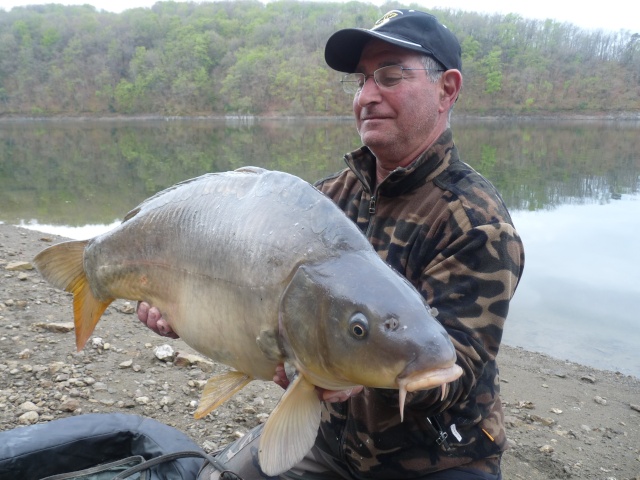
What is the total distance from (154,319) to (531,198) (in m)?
15.4

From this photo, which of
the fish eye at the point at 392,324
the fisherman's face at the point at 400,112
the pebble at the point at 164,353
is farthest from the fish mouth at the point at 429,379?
the pebble at the point at 164,353

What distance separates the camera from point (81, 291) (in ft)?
7.92

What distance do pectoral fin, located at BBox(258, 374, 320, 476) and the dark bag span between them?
1229 mm

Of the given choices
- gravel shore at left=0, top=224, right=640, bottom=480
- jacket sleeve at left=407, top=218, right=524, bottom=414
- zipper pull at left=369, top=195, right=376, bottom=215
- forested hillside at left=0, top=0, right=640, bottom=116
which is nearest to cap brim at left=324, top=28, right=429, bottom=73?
zipper pull at left=369, top=195, right=376, bottom=215

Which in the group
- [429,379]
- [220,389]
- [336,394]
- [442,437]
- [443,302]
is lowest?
[442,437]

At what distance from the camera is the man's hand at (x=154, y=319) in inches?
86.4

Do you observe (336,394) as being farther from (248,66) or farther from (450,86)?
(248,66)

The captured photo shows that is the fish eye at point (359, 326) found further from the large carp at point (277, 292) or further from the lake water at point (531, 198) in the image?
the lake water at point (531, 198)

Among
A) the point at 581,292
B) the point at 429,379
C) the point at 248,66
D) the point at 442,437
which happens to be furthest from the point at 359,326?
the point at 248,66

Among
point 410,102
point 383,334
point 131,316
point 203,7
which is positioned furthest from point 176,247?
point 203,7

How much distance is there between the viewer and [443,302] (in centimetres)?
197

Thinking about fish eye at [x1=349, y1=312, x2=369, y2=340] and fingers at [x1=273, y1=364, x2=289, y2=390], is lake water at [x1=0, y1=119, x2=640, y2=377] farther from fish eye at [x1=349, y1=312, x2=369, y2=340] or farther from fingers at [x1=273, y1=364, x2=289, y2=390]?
fish eye at [x1=349, y1=312, x2=369, y2=340]

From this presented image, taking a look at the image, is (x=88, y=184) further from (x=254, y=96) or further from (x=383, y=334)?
(x=254, y=96)

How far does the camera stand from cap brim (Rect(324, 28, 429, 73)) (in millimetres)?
2371
